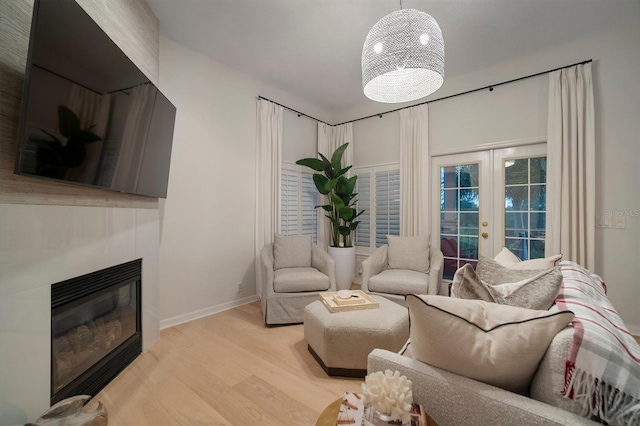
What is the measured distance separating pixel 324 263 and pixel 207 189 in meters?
1.66

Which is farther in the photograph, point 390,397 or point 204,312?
point 204,312

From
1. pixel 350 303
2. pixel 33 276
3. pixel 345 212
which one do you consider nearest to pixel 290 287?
pixel 350 303

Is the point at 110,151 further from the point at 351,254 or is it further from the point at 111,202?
the point at 351,254

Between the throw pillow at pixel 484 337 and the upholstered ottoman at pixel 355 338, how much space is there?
2.96 feet

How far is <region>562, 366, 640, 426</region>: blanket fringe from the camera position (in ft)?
2.24

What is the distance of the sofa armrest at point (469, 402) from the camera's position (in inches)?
30.4

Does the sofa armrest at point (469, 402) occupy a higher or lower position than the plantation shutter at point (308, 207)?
lower

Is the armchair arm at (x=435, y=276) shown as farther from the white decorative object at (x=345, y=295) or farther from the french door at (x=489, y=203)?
the white decorative object at (x=345, y=295)

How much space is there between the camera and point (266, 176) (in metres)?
3.71

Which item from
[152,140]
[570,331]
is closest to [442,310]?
[570,331]

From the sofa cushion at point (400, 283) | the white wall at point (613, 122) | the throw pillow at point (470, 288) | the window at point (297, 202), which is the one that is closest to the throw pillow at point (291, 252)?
the window at point (297, 202)

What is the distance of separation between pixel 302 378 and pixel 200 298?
68.4 inches

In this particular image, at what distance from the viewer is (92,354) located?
1.81 meters

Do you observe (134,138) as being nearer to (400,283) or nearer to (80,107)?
(80,107)
